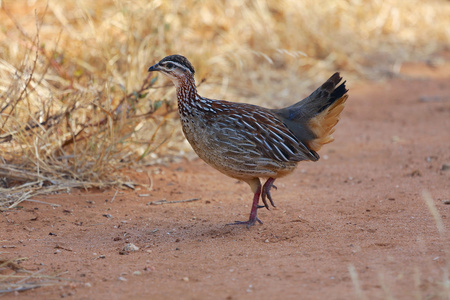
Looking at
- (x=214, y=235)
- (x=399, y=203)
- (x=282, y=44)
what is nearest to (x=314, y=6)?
(x=282, y=44)

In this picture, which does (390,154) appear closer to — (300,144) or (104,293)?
(300,144)

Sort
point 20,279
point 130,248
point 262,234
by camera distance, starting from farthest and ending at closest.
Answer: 1. point 262,234
2. point 130,248
3. point 20,279

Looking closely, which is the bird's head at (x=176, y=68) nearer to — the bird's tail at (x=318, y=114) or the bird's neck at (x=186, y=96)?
the bird's neck at (x=186, y=96)

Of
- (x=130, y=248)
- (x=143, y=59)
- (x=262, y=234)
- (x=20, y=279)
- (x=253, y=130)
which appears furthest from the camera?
(x=143, y=59)

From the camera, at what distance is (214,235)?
5.13 metres

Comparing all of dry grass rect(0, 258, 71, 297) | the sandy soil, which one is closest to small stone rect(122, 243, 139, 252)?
the sandy soil

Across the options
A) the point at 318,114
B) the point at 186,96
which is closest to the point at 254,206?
the point at 318,114

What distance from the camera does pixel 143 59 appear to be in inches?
318

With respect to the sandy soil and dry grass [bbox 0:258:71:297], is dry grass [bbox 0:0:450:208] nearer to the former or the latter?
the sandy soil

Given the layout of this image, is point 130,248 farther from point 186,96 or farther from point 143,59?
point 143,59

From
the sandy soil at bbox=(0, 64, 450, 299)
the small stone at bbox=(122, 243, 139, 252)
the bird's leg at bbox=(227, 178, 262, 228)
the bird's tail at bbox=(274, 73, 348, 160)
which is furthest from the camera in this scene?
the bird's tail at bbox=(274, 73, 348, 160)

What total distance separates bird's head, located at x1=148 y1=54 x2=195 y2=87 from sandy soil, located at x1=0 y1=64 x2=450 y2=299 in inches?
57.3

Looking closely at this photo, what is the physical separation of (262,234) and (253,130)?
972 mm

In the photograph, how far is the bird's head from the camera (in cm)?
535
